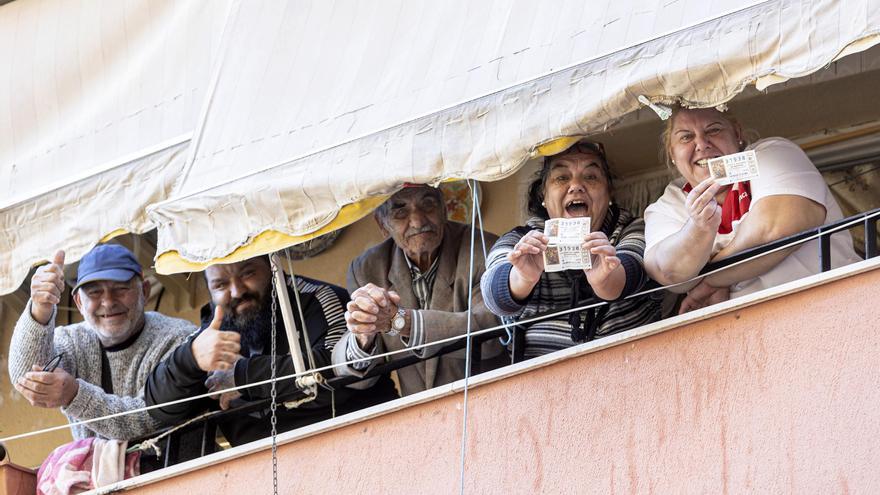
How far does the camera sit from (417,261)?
24.4ft

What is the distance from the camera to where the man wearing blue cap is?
760 cm

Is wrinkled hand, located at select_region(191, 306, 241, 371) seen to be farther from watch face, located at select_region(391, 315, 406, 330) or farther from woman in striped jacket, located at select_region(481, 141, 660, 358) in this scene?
woman in striped jacket, located at select_region(481, 141, 660, 358)

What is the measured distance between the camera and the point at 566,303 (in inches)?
265

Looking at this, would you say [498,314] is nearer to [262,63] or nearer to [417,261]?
[417,261]

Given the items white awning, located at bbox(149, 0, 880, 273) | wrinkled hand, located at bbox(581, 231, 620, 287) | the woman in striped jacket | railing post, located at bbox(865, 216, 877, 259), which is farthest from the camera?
the woman in striped jacket

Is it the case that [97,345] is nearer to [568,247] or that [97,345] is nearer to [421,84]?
[421,84]

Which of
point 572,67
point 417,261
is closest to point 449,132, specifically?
point 572,67

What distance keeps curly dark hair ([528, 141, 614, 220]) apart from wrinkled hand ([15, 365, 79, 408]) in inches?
72.5

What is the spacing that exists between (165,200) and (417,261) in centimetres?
91

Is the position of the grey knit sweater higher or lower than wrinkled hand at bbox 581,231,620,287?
lower

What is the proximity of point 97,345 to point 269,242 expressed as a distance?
1.35 metres

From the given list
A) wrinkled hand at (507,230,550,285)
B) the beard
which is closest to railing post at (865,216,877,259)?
wrinkled hand at (507,230,550,285)

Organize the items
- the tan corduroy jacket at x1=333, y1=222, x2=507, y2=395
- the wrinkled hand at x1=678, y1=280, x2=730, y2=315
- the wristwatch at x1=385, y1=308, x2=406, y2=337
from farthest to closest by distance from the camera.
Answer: the tan corduroy jacket at x1=333, y1=222, x2=507, y2=395 < the wristwatch at x1=385, y1=308, x2=406, y2=337 < the wrinkled hand at x1=678, y1=280, x2=730, y2=315

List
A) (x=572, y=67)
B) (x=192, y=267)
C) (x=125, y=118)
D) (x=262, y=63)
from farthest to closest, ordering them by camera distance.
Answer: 1. (x=125, y=118)
2. (x=262, y=63)
3. (x=192, y=267)
4. (x=572, y=67)
